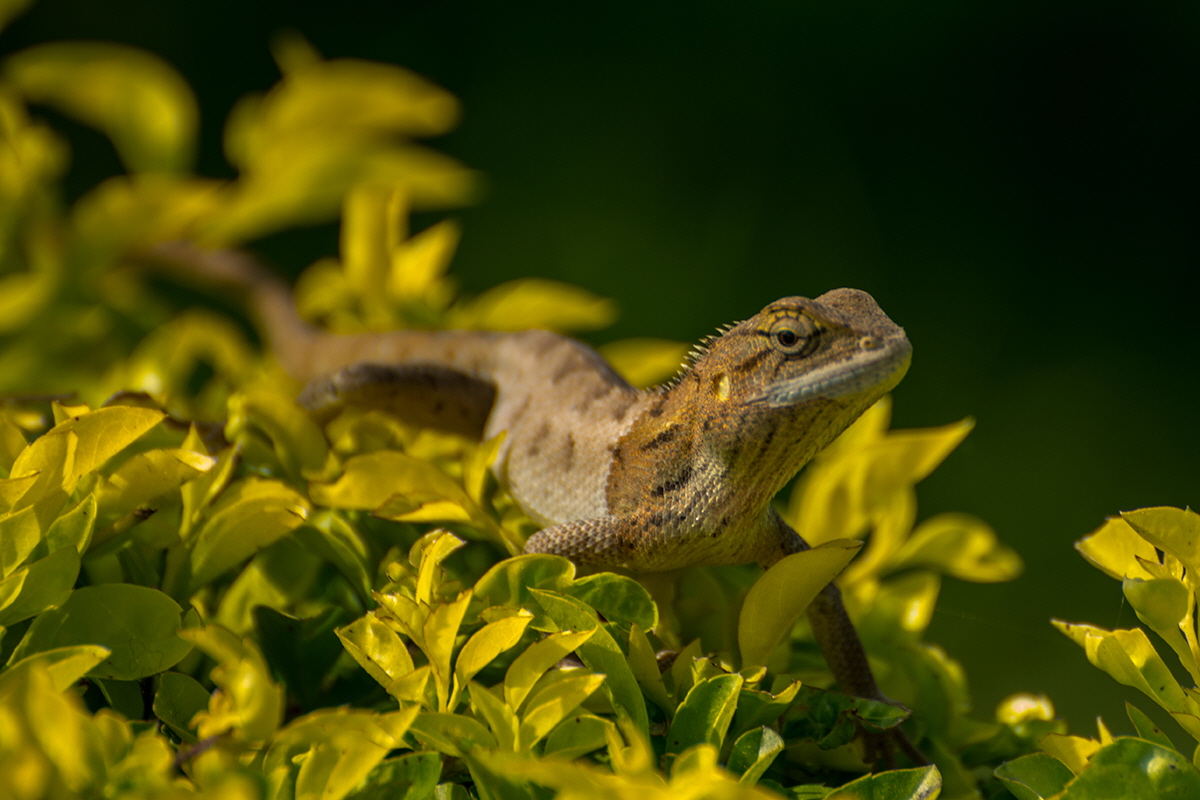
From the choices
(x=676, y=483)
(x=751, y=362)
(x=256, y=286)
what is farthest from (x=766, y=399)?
(x=256, y=286)

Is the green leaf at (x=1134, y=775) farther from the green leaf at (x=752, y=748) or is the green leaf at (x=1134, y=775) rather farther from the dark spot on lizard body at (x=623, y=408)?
the dark spot on lizard body at (x=623, y=408)

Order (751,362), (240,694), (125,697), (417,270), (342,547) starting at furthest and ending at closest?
(417,270) < (751,362) < (342,547) < (125,697) < (240,694)

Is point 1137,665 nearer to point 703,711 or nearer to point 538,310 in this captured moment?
point 703,711

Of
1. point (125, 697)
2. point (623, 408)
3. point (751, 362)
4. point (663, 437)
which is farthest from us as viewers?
point (623, 408)

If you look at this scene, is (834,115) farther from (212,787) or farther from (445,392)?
(212,787)

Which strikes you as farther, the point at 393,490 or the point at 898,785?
the point at 393,490
